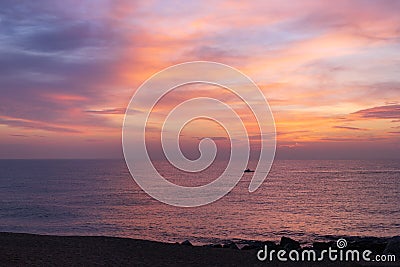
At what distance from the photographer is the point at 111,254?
14172 millimetres

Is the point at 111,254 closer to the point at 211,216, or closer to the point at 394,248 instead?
the point at 394,248

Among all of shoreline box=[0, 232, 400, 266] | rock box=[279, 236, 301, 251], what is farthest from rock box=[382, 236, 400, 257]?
rock box=[279, 236, 301, 251]

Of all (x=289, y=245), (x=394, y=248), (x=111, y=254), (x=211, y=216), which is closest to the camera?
(x=111, y=254)

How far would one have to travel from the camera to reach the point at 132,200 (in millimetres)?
65875

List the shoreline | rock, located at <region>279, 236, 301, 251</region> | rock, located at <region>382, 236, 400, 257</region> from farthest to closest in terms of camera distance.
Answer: rock, located at <region>279, 236, 301, 251</region> → rock, located at <region>382, 236, 400, 257</region> → the shoreline

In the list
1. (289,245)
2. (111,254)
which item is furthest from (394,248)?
(111,254)

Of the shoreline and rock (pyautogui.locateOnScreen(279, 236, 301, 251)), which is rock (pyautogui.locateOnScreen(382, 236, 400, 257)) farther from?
rock (pyautogui.locateOnScreen(279, 236, 301, 251))

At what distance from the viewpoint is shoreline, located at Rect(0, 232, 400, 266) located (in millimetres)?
13109

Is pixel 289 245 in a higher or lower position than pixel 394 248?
lower

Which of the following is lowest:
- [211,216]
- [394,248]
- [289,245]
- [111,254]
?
[211,216]

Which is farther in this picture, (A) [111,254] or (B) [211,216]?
(B) [211,216]

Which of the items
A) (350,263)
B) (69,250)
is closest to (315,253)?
(350,263)

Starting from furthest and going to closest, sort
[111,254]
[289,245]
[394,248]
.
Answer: [289,245], [394,248], [111,254]

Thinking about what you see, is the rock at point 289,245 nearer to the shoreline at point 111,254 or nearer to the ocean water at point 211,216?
the shoreline at point 111,254
